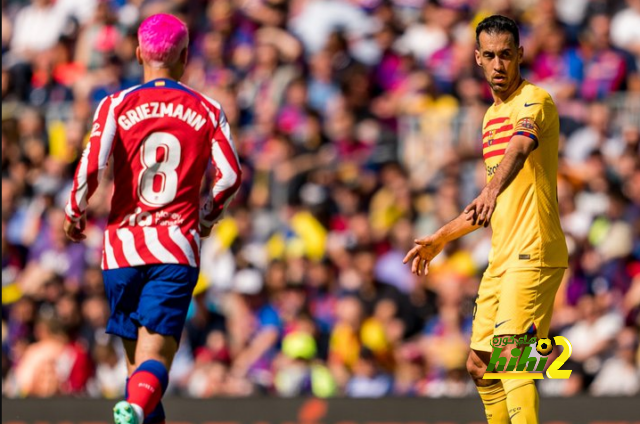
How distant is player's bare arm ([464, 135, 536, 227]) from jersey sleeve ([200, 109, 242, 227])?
1.42 metres

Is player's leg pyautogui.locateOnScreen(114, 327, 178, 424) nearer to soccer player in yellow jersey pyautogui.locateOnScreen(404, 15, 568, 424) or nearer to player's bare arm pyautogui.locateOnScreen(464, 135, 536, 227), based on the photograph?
soccer player in yellow jersey pyautogui.locateOnScreen(404, 15, 568, 424)

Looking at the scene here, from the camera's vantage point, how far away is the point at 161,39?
7.67 metres


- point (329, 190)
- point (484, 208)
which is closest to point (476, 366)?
point (484, 208)

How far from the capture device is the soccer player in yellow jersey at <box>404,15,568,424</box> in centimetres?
725

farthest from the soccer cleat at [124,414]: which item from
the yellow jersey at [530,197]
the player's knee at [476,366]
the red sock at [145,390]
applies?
the yellow jersey at [530,197]

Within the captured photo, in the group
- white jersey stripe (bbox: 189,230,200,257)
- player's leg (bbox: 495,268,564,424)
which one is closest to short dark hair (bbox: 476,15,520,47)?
player's leg (bbox: 495,268,564,424)

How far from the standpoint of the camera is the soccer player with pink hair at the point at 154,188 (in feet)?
→ 24.8

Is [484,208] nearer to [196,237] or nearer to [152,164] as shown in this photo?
[196,237]

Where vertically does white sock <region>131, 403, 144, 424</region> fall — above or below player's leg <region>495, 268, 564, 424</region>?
below

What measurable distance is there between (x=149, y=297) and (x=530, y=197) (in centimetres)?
209

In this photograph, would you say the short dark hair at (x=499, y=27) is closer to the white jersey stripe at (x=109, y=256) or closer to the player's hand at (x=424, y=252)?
the player's hand at (x=424, y=252)

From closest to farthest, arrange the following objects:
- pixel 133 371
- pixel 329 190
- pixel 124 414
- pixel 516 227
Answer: pixel 124 414 < pixel 516 227 < pixel 133 371 < pixel 329 190

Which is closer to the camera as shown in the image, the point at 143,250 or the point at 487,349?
the point at 487,349

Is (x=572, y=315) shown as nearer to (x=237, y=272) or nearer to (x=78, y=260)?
(x=237, y=272)
